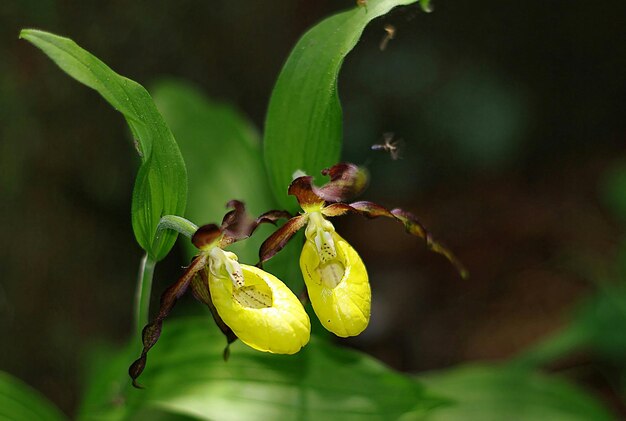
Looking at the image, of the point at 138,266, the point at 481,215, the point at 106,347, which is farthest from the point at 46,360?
the point at 481,215

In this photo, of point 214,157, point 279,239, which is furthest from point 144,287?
point 214,157

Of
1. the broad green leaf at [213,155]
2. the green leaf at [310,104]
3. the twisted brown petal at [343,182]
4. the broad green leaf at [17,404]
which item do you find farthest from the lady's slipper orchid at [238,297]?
the broad green leaf at [213,155]

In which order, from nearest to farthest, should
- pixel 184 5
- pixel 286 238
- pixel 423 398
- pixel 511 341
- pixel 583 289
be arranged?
pixel 286 238 → pixel 423 398 → pixel 184 5 → pixel 511 341 → pixel 583 289

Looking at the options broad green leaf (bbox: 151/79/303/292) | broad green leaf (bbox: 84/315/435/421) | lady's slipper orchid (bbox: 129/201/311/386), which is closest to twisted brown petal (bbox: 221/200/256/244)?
lady's slipper orchid (bbox: 129/201/311/386)

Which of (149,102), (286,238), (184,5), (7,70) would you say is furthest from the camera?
(184,5)

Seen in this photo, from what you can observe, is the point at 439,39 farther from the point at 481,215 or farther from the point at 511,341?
the point at 511,341

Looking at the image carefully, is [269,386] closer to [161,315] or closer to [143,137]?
[161,315]
